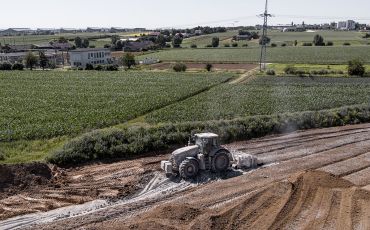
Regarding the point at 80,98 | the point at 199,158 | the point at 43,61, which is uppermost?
the point at 43,61

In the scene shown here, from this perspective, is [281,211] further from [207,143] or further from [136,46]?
[136,46]

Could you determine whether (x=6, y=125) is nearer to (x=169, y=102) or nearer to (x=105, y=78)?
(x=169, y=102)

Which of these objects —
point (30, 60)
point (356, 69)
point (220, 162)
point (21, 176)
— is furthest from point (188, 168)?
point (30, 60)

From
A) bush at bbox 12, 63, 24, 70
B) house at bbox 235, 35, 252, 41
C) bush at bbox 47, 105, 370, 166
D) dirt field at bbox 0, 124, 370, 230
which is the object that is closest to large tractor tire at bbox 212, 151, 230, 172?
dirt field at bbox 0, 124, 370, 230

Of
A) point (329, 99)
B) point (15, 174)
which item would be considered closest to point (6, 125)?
point (15, 174)

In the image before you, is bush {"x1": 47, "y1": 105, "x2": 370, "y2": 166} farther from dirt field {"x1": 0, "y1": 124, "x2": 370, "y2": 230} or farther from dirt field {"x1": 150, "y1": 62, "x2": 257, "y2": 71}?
dirt field {"x1": 150, "y1": 62, "x2": 257, "y2": 71}

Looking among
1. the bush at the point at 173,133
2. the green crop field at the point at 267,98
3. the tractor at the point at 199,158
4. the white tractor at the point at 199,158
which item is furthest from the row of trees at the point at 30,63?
the tractor at the point at 199,158
